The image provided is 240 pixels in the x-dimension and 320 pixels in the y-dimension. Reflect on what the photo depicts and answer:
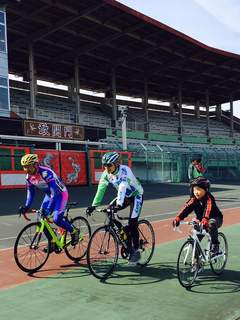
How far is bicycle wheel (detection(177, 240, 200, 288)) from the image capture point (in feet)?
19.0

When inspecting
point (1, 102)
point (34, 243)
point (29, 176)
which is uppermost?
point (1, 102)

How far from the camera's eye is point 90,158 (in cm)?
2884

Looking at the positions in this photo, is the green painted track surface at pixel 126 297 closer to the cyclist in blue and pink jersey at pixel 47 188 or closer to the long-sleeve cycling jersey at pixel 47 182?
the cyclist in blue and pink jersey at pixel 47 188

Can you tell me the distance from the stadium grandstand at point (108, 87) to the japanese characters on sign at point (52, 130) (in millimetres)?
69

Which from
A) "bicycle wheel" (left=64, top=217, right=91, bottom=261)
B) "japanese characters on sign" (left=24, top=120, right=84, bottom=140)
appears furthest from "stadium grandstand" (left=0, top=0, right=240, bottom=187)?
"bicycle wheel" (left=64, top=217, right=91, bottom=261)

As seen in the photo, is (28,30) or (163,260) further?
(28,30)

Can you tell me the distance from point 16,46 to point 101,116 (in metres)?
13.8

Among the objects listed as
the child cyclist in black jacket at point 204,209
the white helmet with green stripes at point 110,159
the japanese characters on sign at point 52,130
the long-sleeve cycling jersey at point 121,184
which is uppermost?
the japanese characters on sign at point 52,130

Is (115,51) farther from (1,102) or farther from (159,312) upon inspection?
(159,312)

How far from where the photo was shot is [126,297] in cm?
546

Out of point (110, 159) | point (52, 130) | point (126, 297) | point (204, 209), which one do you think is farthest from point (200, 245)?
point (52, 130)

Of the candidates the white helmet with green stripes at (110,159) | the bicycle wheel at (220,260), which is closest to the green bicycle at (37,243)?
the white helmet with green stripes at (110,159)

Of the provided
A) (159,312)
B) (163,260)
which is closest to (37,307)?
(159,312)

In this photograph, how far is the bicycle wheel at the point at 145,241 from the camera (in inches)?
277
